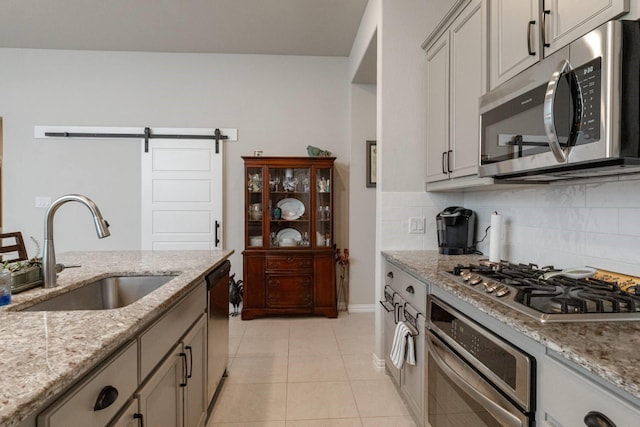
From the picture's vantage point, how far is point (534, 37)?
139 cm

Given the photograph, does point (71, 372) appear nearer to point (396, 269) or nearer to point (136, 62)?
point (396, 269)

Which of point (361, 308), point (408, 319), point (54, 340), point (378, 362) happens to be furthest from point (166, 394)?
point (361, 308)

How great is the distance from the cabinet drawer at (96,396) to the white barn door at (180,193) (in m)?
3.11

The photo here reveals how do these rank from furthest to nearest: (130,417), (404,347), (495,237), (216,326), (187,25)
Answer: (187,25), (216,326), (495,237), (404,347), (130,417)

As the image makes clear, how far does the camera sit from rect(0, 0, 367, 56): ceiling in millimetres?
3080

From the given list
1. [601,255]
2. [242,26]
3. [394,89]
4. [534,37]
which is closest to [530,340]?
[601,255]

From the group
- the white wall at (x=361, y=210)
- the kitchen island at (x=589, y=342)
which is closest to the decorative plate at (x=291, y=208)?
the white wall at (x=361, y=210)

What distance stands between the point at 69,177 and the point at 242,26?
8.52 ft

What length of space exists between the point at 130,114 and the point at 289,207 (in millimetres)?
2118

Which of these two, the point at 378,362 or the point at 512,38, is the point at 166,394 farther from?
the point at 512,38

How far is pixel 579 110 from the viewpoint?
1.12m

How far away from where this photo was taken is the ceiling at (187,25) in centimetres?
308

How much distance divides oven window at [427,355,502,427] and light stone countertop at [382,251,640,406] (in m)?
0.34

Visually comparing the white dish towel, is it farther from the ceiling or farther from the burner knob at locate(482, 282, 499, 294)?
the ceiling
